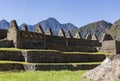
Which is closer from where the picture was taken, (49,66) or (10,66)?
(10,66)

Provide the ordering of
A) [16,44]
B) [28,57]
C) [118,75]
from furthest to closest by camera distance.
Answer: [16,44] < [28,57] < [118,75]

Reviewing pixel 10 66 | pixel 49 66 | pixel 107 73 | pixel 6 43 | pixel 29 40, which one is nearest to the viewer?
pixel 107 73

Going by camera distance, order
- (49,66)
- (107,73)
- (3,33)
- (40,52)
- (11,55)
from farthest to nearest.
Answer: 1. (3,33)
2. (40,52)
3. (11,55)
4. (49,66)
5. (107,73)

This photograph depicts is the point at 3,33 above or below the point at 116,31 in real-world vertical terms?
above

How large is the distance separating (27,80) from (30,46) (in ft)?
77.1

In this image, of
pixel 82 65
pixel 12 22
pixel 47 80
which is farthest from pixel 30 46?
pixel 47 80

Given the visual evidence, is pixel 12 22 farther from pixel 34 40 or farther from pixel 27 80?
pixel 27 80

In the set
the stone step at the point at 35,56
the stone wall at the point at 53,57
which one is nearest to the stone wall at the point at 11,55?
the stone step at the point at 35,56

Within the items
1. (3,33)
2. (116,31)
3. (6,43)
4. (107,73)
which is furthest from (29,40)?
(116,31)

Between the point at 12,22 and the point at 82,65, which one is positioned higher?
the point at 12,22

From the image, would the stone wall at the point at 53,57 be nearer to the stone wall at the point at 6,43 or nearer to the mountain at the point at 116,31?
the stone wall at the point at 6,43

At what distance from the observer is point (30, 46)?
36.4 m

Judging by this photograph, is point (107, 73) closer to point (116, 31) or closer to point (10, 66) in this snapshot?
point (10, 66)

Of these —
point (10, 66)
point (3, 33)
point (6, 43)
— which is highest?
point (3, 33)
